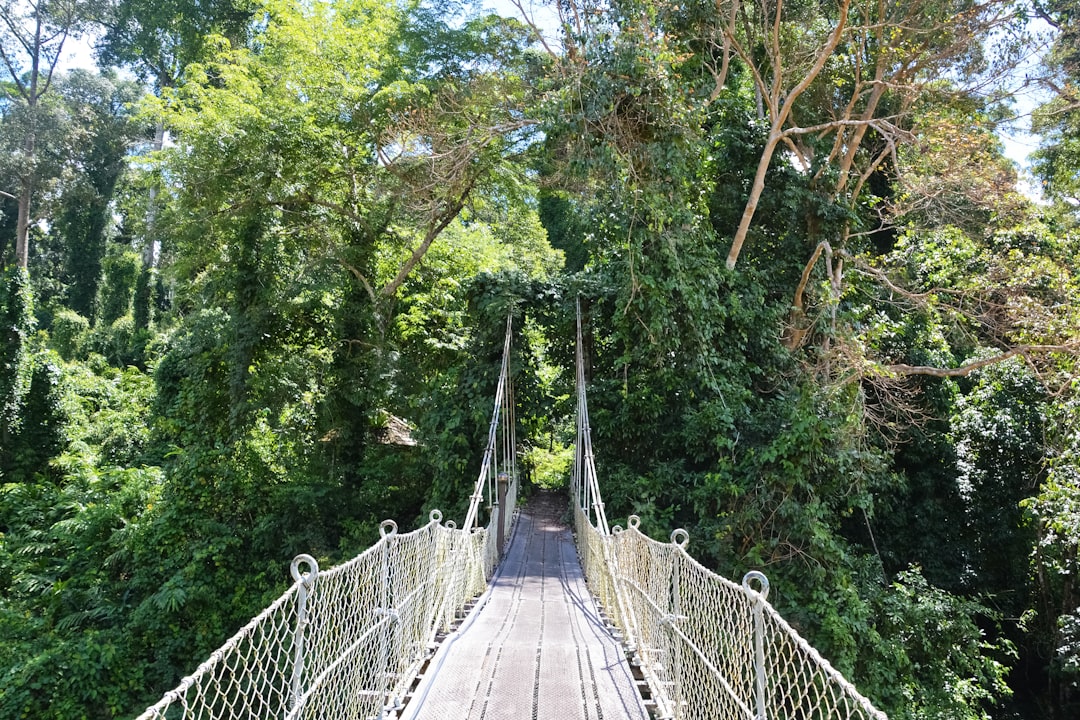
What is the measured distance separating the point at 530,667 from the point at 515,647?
36 centimetres

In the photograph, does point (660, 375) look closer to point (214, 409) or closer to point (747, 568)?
point (747, 568)

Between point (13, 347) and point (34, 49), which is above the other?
point (34, 49)

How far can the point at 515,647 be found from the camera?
3.42 m

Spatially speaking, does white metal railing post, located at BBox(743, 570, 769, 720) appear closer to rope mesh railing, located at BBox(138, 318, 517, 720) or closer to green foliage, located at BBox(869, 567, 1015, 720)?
rope mesh railing, located at BBox(138, 318, 517, 720)

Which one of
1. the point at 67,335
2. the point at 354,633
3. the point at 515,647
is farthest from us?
the point at 67,335

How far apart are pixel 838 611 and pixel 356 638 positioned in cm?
550

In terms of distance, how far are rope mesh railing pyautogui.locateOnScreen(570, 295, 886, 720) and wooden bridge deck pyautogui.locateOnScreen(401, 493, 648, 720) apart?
16 centimetres

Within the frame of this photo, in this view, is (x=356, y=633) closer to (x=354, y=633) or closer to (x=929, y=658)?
(x=354, y=633)

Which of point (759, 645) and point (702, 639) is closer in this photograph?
point (759, 645)

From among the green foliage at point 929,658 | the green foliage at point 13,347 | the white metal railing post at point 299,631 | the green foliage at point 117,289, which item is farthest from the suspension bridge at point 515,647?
the green foliage at point 117,289

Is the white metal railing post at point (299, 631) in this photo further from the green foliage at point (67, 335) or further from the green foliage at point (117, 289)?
the green foliage at point (117, 289)

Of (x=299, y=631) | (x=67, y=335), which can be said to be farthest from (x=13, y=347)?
(x=299, y=631)

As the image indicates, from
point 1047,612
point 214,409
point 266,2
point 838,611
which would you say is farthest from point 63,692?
point 1047,612

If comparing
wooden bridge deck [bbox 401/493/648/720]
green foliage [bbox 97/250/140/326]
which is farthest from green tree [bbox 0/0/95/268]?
wooden bridge deck [bbox 401/493/648/720]
